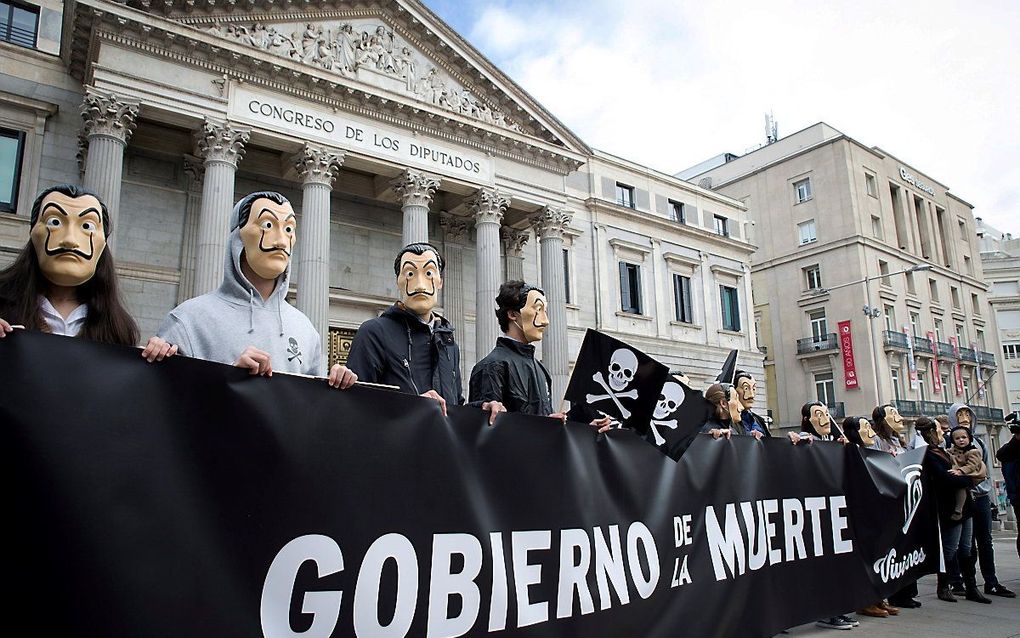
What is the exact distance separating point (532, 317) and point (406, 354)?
3.28 feet

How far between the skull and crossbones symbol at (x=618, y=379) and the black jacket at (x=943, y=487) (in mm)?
5063

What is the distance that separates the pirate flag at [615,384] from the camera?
13.7 feet

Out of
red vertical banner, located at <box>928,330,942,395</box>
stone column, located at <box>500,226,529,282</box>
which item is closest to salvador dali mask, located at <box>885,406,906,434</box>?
stone column, located at <box>500,226,529,282</box>

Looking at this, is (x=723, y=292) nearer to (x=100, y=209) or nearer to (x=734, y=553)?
(x=734, y=553)

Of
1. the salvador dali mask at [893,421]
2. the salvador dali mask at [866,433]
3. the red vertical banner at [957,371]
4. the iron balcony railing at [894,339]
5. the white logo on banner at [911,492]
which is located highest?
the iron balcony railing at [894,339]

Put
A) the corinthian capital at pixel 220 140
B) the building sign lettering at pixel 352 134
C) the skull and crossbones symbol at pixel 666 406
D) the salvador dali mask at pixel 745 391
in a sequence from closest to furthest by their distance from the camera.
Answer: the skull and crossbones symbol at pixel 666 406
the salvador dali mask at pixel 745 391
the corinthian capital at pixel 220 140
the building sign lettering at pixel 352 134

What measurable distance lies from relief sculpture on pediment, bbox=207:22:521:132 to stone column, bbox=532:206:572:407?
3.20m

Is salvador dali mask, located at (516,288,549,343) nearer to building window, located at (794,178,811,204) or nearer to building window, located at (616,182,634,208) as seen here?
building window, located at (616,182,634,208)

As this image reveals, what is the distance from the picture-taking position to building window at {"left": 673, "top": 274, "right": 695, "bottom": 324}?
3019cm

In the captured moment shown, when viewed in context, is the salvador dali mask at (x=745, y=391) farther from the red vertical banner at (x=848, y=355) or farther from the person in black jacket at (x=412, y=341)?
the red vertical banner at (x=848, y=355)

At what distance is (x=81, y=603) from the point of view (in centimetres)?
188

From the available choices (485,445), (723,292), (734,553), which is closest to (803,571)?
(734,553)

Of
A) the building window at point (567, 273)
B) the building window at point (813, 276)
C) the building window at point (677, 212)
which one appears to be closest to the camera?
the building window at point (567, 273)

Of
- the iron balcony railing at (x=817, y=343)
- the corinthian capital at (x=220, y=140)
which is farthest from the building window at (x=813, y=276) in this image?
the corinthian capital at (x=220, y=140)
